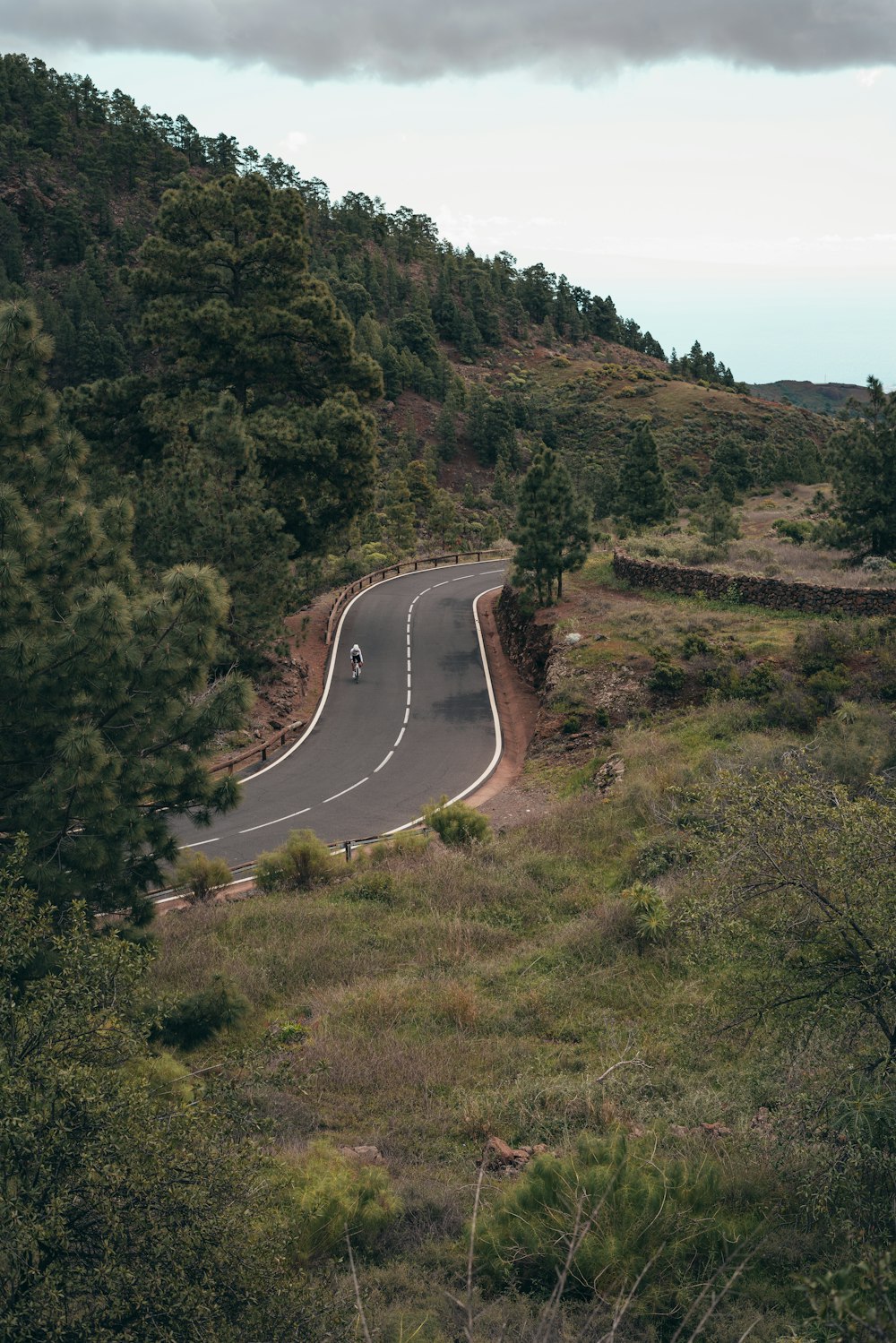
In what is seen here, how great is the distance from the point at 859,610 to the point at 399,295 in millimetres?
90739

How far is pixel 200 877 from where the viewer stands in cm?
1806

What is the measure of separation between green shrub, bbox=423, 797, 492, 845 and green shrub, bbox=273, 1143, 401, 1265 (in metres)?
11.3

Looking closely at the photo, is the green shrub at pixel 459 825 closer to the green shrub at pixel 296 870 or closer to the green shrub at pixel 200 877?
the green shrub at pixel 296 870

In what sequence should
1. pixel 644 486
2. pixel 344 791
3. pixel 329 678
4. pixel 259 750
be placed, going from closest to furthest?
pixel 344 791 → pixel 259 750 → pixel 329 678 → pixel 644 486

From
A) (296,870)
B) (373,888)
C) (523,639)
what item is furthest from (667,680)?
(296,870)

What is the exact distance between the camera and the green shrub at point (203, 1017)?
11656mm

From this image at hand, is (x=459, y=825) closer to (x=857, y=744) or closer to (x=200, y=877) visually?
(x=200, y=877)

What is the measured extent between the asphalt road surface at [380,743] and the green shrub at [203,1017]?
8.70 m

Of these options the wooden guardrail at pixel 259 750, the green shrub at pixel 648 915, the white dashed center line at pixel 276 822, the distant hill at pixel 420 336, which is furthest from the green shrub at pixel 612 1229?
the distant hill at pixel 420 336

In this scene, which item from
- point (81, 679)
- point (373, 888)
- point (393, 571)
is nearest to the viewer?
point (81, 679)

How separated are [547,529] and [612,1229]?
28.1m

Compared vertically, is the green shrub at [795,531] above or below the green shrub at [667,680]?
above

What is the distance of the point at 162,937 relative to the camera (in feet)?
48.4

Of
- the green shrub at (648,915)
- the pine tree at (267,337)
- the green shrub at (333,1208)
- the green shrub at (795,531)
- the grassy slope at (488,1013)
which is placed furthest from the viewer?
the green shrub at (795,531)
